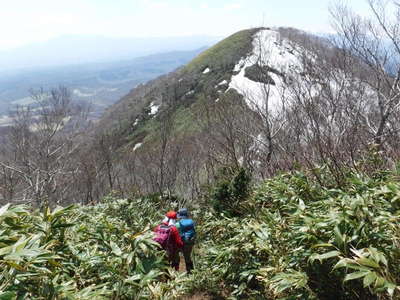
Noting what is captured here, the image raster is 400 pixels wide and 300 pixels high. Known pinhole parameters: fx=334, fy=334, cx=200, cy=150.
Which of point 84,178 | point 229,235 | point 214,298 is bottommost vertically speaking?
point 84,178

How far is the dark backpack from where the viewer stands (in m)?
6.27

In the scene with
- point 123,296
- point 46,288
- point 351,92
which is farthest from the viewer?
point 351,92

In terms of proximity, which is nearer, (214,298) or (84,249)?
(84,249)

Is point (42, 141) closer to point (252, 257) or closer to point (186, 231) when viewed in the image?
point (186, 231)

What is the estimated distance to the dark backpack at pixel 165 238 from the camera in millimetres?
6266

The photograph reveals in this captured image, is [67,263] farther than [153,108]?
No

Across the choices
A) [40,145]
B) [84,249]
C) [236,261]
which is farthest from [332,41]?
[40,145]

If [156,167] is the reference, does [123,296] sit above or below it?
above

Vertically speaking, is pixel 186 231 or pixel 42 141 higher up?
pixel 42 141

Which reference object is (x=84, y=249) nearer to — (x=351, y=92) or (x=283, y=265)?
(x=283, y=265)

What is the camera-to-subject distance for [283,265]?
429cm

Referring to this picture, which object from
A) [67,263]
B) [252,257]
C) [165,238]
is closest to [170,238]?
[165,238]

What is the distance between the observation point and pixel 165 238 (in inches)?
249

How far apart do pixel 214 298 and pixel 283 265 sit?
1.94m
